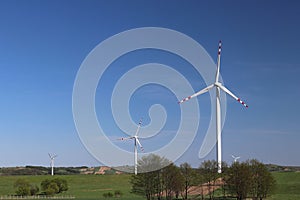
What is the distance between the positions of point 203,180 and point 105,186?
47144 mm

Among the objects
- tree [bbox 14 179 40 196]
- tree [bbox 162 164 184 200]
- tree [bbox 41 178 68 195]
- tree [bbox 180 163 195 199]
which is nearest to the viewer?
tree [bbox 162 164 184 200]

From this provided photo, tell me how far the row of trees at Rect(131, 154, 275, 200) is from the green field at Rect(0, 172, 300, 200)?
4059 millimetres

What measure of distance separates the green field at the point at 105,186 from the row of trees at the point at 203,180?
4.06 metres

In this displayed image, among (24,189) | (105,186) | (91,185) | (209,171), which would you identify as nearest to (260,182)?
(209,171)

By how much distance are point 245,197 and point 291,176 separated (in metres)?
54.0

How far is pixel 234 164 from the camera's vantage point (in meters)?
93.9

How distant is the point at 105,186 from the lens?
141500 millimetres

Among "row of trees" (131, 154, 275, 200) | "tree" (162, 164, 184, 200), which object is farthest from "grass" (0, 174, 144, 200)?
"tree" (162, 164, 184, 200)

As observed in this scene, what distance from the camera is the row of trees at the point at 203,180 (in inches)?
3533

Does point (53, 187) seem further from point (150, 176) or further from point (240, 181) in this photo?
point (240, 181)

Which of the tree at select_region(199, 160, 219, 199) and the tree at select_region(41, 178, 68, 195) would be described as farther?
the tree at select_region(41, 178, 68, 195)

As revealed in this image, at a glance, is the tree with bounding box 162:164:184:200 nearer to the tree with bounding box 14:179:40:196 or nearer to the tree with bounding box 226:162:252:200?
the tree with bounding box 226:162:252:200

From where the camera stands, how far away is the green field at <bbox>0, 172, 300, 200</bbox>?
110438 mm

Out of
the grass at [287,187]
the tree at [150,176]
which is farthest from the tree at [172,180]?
the grass at [287,187]
